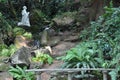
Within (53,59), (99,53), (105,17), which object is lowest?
(53,59)

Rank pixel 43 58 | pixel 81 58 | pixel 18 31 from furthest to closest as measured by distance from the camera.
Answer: pixel 18 31
pixel 43 58
pixel 81 58

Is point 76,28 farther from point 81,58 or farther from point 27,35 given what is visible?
point 81,58

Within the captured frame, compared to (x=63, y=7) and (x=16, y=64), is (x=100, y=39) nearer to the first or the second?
(x=16, y=64)

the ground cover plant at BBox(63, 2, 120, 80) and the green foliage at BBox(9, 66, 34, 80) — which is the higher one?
the ground cover plant at BBox(63, 2, 120, 80)

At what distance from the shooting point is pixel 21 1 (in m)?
17.0

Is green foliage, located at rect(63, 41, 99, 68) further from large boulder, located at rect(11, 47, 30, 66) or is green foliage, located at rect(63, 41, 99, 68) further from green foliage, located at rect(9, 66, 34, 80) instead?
large boulder, located at rect(11, 47, 30, 66)

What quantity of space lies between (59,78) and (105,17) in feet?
12.0

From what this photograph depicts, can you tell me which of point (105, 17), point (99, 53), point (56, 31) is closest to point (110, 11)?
point (105, 17)

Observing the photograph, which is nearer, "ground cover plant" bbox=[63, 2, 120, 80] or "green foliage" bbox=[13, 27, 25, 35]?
"ground cover plant" bbox=[63, 2, 120, 80]

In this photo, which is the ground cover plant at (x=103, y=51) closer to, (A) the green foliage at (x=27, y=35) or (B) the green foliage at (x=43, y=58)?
(B) the green foliage at (x=43, y=58)

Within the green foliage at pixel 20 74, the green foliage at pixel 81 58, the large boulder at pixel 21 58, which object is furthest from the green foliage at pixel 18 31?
the green foliage at pixel 81 58

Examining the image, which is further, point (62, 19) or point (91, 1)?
point (62, 19)

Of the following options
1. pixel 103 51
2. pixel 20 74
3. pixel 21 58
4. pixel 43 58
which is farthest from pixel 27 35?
pixel 103 51

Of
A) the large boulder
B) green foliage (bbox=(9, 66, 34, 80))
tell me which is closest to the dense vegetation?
green foliage (bbox=(9, 66, 34, 80))
